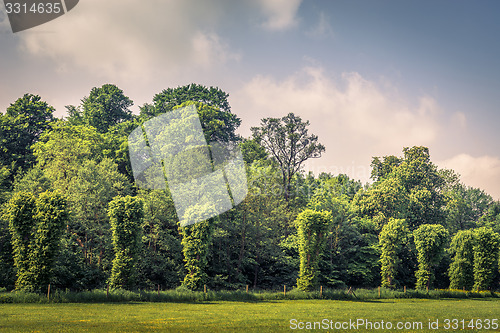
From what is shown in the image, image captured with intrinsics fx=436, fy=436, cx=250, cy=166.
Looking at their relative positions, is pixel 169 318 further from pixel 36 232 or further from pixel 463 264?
pixel 463 264

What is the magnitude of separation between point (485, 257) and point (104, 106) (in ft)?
202

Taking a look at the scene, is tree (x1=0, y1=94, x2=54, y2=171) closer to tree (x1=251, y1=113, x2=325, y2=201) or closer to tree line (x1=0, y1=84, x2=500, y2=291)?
tree line (x1=0, y1=84, x2=500, y2=291)

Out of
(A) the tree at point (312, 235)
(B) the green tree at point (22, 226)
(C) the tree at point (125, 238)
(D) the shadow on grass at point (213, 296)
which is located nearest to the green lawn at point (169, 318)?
(D) the shadow on grass at point (213, 296)

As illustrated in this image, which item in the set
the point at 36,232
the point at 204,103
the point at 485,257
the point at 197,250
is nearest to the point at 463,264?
the point at 485,257

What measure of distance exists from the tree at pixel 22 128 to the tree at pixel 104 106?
6500 mm

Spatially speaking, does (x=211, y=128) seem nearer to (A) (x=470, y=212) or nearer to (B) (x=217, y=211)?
(B) (x=217, y=211)

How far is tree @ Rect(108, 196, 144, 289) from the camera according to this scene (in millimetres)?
39719

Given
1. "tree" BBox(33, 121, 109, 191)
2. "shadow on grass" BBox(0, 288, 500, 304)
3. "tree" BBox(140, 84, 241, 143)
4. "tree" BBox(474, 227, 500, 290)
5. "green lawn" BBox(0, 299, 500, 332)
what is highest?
"tree" BBox(140, 84, 241, 143)

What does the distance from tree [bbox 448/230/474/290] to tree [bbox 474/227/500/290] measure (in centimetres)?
61

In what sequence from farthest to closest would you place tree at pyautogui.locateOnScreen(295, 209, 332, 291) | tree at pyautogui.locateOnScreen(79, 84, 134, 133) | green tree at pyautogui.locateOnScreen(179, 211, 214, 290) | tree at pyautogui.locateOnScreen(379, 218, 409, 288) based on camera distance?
tree at pyautogui.locateOnScreen(79, 84, 134, 133) → tree at pyautogui.locateOnScreen(379, 218, 409, 288) → tree at pyautogui.locateOnScreen(295, 209, 332, 291) → green tree at pyautogui.locateOnScreen(179, 211, 214, 290)

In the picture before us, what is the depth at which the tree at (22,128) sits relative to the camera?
60.9 metres

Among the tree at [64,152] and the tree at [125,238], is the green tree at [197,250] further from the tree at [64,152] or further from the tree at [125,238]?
the tree at [64,152]

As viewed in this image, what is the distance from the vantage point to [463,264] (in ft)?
192

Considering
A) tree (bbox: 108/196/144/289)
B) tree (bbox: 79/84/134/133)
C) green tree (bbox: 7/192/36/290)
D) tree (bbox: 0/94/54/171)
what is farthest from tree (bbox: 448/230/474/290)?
tree (bbox: 0/94/54/171)
